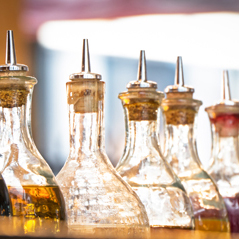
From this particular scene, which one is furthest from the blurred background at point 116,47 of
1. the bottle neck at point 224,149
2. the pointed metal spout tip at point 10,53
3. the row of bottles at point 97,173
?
the pointed metal spout tip at point 10,53

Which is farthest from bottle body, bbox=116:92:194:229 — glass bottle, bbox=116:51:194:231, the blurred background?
the blurred background

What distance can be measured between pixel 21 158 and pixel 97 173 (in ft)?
0.16

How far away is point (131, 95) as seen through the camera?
1.33 ft

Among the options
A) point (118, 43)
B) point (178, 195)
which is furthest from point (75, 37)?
point (178, 195)

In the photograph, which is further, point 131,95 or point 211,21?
point 211,21

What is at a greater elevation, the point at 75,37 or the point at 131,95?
the point at 75,37

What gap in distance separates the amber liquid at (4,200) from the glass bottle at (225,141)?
0.29 m

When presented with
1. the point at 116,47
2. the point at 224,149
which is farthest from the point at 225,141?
the point at 116,47

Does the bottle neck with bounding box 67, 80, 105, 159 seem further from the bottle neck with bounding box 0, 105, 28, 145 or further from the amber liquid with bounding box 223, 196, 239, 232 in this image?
the amber liquid with bounding box 223, 196, 239, 232

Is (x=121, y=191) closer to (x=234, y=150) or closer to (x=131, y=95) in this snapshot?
(x=131, y=95)

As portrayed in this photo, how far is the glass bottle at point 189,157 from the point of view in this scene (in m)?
0.46

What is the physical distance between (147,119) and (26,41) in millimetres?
1891

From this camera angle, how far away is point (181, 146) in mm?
491

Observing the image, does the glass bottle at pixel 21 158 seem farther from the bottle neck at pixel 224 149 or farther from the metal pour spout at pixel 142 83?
the bottle neck at pixel 224 149
